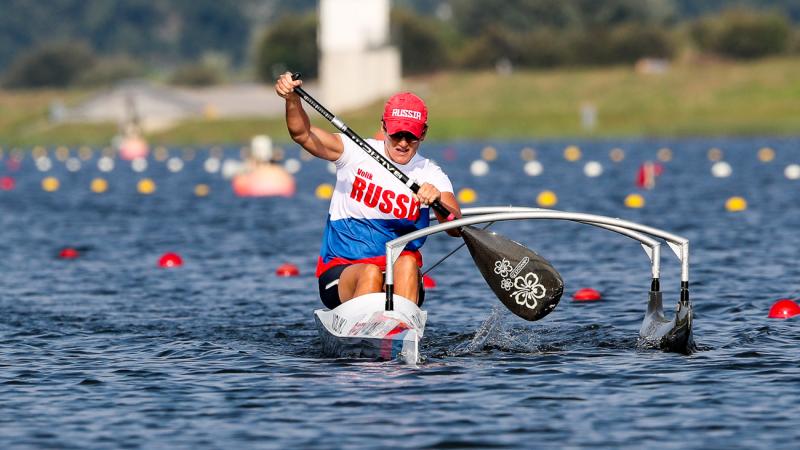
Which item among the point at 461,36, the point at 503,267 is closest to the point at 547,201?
the point at 503,267

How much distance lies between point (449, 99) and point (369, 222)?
288 ft

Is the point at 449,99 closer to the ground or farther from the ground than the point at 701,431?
farther from the ground

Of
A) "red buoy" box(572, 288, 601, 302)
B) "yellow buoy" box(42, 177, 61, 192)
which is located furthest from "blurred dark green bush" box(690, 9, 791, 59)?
"red buoy" box(572, 288, 601, 302)

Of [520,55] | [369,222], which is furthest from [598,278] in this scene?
[520,55]

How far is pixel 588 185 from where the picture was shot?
42.2 meters

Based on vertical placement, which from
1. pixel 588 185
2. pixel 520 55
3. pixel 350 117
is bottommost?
pixel 588 185

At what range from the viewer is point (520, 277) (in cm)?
1427

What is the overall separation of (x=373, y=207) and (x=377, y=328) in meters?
1.10

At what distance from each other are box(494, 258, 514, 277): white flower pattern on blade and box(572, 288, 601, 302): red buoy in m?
4.68

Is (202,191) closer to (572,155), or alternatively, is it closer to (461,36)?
(572,155)

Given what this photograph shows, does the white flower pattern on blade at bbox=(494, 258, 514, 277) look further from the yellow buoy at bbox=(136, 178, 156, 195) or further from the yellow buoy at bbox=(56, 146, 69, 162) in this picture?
the yellow buoy at bbox=(56, 146, 69, 162)

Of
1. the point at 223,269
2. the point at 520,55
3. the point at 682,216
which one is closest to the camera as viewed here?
the point at 223,269

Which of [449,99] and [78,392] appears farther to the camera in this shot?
[449,99]

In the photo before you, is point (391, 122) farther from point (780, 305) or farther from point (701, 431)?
point (780, 305)
